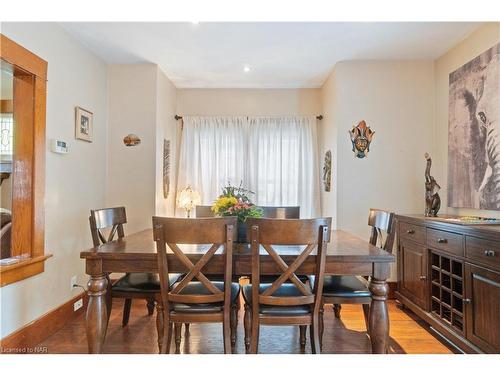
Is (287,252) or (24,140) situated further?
(24,140)

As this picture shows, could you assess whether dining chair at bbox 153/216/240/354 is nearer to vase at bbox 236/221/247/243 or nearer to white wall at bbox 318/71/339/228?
vase at bbox 236/221/247/243

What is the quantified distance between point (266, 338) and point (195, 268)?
3.72 feet

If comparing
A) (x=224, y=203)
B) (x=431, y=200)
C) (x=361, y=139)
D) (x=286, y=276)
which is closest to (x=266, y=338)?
(x=286, y=276)

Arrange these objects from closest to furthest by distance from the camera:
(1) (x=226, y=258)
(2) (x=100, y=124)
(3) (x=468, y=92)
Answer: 1. (1) (x=226, y=258)
2. (3) (x=468, y=92)
3. (2) (x=100, y=124)

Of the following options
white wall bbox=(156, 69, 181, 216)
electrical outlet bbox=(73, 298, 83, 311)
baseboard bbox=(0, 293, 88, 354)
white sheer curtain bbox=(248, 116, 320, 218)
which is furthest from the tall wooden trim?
white sheer curtain bbox=(248, 116, 320, 218)

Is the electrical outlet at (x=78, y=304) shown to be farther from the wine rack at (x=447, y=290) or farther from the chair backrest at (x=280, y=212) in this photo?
the wine rack at (x=447, y=290)

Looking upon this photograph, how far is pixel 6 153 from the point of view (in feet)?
8.45

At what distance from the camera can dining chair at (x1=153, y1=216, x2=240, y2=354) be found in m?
1.69

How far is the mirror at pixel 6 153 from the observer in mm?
2393

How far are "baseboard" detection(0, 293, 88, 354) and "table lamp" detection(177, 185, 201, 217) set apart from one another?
1.53 meters
